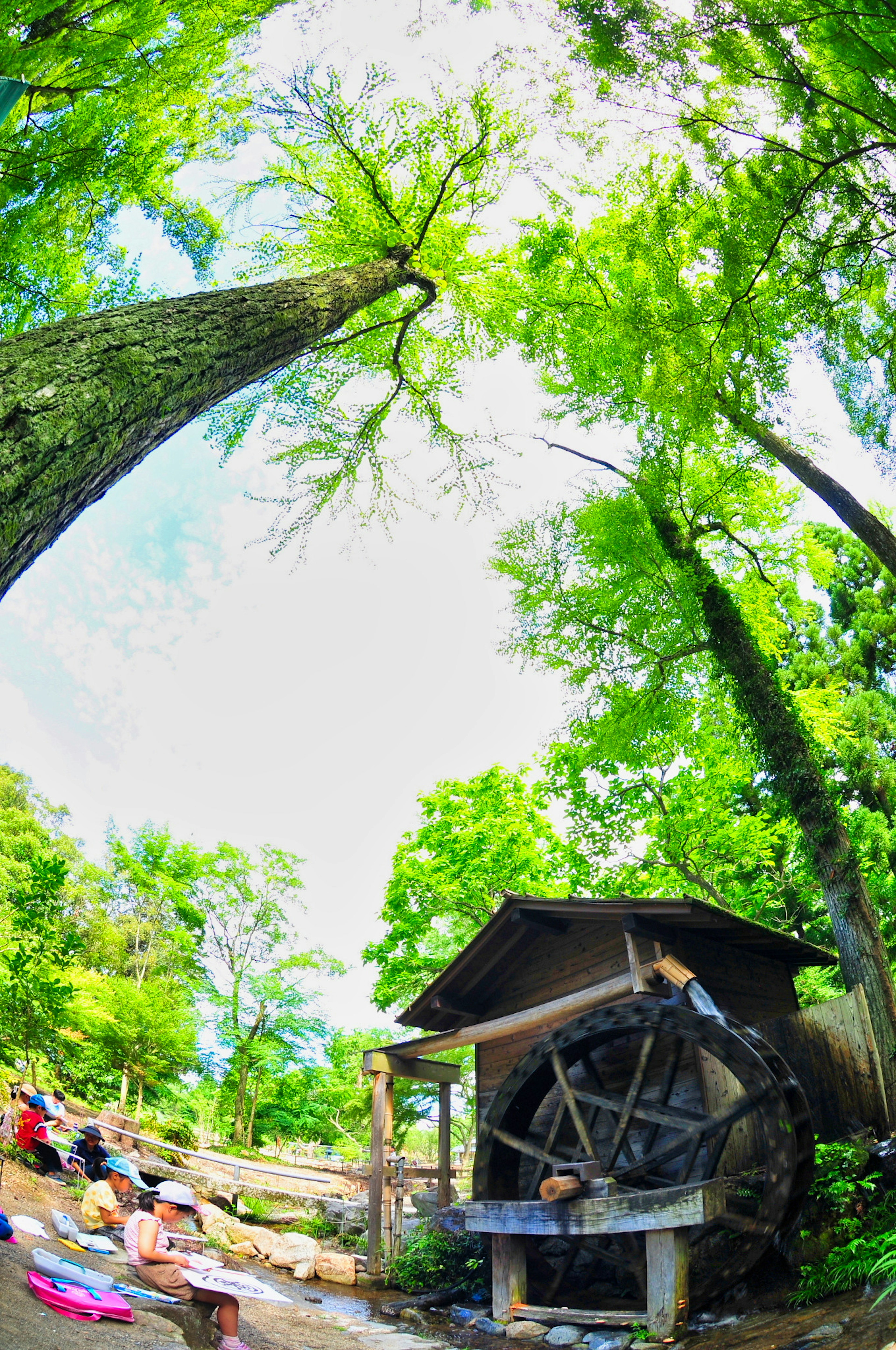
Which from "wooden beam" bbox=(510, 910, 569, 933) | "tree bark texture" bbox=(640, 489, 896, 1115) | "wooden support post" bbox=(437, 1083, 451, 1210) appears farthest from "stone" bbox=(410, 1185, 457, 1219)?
"tree bark texture" bbox=(640, 489, 896, 1115)

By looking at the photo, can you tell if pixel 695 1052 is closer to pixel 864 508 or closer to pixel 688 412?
pixel 864 508

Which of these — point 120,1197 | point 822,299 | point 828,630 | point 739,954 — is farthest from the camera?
point 828,630

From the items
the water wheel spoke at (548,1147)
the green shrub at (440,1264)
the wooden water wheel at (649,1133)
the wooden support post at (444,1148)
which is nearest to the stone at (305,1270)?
the green shrub at (440,1264)

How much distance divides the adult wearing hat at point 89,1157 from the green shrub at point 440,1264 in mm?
4091

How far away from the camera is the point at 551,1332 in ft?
20.9

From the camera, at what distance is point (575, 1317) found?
21.6 ft

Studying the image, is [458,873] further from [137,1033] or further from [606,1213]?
[606,1213]

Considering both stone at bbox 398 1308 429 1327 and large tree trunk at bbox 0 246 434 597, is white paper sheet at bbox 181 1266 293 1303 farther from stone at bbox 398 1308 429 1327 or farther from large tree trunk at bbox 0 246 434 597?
large tree trunk at bbox 0 246 434 597

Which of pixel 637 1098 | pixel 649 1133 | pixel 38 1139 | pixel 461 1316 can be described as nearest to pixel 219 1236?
pixel 38 1139

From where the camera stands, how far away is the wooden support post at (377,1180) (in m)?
10.1

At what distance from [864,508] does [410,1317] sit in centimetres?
1034

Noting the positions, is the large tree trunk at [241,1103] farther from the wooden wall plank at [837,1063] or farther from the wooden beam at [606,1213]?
the wooden wall plank at [837,1063]

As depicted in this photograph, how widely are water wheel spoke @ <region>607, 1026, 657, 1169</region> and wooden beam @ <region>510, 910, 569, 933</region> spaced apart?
69.7 inches

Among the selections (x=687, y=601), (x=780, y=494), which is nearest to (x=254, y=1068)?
(x=687, y=601)
